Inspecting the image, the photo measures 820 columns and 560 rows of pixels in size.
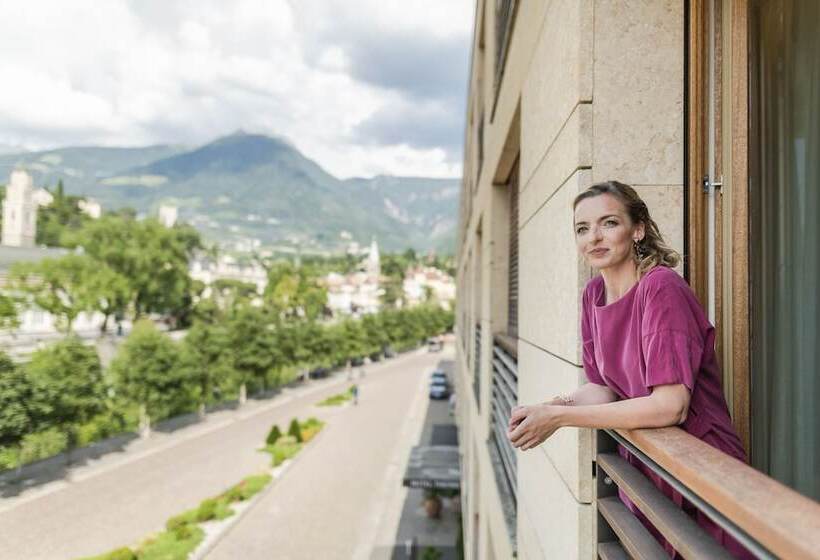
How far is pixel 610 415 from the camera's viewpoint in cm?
123

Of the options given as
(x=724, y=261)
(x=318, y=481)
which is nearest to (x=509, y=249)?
(x=724, y=261)

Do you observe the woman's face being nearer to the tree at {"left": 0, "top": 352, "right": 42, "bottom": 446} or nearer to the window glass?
the window glass

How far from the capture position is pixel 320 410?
28.0 m

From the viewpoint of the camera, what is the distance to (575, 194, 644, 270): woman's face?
4.80 feet

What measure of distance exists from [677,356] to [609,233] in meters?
0.43

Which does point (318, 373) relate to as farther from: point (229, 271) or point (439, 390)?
point (229, 271)

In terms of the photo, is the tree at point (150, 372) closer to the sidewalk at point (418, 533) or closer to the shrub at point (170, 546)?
the shrub at point (170, 546)

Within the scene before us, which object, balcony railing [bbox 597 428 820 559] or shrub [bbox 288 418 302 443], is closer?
balcony railing [bbox 597 428 820 559]

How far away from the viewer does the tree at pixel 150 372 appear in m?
19.9

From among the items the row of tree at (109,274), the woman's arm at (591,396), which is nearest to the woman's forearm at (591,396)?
the woman's arm at (591,396)

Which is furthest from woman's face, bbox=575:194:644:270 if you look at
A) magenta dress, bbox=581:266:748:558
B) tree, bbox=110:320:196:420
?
tree, bbox=110:320:196:420

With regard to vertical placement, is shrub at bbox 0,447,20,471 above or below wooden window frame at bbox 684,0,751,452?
below

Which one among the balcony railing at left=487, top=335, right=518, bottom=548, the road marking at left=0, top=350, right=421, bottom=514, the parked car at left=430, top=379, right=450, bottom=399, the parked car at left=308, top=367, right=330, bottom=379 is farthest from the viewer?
the parked car at left=308, top=367, right=330, bottom=379

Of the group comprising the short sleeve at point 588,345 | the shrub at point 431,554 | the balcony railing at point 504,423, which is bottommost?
the shrub at point 431,554
